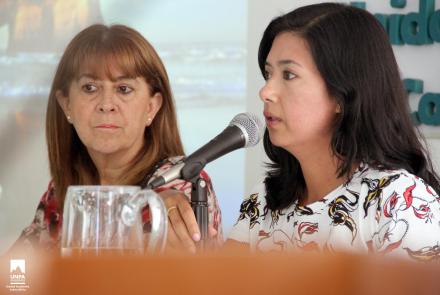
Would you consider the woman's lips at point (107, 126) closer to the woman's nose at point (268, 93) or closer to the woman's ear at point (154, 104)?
the woman's ear at point (154, 104)

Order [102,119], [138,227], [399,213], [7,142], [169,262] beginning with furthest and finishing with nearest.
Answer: [7,142] < [102,119] < [399,213] < [138,227] < [169,262]

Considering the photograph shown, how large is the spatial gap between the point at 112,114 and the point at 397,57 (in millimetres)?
2010

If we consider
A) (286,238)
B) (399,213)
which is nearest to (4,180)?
(286,238)

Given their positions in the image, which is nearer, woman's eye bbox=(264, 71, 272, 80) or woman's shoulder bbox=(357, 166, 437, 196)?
woman's shoulder bbox=(357, 166, 437, 196)

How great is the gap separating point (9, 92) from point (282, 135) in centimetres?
247

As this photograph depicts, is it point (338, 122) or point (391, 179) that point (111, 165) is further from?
point (391, 179)

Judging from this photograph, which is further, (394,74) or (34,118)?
(34,118)

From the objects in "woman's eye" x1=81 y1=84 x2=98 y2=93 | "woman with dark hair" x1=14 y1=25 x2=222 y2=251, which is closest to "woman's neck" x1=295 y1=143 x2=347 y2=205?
"woman with dark hair" x1=14 y1=25 x2=222 y2=251

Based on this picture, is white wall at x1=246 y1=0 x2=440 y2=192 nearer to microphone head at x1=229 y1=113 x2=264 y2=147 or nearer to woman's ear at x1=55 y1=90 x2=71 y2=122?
woman's ear at x1=55 y1=90 x2=71 y2=122

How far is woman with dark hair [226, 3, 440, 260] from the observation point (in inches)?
70.6

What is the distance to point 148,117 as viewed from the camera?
95.7 inches

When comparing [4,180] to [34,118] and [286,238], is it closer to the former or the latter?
[34,118]

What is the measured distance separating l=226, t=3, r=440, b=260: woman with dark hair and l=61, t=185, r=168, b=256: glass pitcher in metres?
0.66

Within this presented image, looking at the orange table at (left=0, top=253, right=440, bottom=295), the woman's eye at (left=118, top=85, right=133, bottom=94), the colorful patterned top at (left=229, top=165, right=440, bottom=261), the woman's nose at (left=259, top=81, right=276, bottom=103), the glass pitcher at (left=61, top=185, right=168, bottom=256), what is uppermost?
the woman's nose at (left=259, top=81, right=276, bottom=103)
